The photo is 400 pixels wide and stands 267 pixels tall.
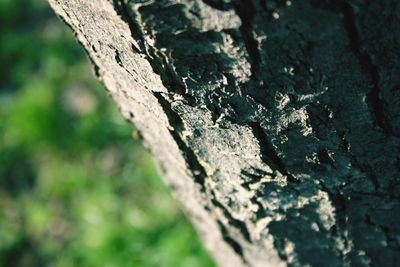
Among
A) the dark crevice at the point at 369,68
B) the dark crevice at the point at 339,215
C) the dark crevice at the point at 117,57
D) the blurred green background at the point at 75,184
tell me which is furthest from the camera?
the blurred green background at the point at 75,184

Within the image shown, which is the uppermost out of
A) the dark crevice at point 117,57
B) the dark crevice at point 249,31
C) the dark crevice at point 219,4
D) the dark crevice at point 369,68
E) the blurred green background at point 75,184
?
the blurred green background at point 75,184

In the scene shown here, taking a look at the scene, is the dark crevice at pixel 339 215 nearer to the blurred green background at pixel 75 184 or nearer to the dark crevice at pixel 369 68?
the dark crevice at pixel 369 68

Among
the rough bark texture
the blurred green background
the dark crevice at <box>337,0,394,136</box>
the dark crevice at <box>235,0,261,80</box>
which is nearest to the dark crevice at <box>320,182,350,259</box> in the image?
the rough bark texture

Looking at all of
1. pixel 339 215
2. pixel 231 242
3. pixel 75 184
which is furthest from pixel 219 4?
pixel 75 184

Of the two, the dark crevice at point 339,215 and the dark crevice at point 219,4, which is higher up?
the dark crevice at point 219,4

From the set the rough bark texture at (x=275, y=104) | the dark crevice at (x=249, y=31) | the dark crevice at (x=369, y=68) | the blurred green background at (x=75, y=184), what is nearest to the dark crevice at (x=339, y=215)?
the rough bark texture at (x=275, y=104)

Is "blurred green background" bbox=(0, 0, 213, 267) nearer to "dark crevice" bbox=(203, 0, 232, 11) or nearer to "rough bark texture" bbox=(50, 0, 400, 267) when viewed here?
"rough bark texture" bbox=(50, 0, 400, 267)

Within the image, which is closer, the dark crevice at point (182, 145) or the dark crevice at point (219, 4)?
the dark crevice at point (219, 4)
